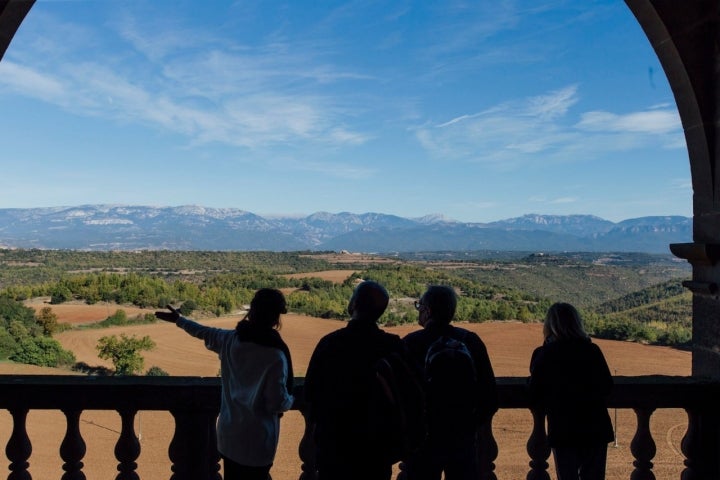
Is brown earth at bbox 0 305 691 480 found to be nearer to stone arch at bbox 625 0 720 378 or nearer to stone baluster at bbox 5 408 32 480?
stone baluster at bbox 5 408 32 480

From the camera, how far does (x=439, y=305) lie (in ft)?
7.84

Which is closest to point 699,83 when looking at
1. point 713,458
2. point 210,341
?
point 713,458

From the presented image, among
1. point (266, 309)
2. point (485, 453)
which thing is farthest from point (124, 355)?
point (266, 309)

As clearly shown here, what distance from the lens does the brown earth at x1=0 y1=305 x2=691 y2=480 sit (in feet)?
64.5

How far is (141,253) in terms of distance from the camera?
9906 centimetres

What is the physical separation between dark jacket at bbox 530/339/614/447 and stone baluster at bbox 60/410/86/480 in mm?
2274

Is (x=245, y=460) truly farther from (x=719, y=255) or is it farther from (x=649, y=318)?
(x=649, y=318)

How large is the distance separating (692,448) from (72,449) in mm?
3264

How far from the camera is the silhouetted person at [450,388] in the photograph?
2353 mm

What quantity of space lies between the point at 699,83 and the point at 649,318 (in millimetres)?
58540

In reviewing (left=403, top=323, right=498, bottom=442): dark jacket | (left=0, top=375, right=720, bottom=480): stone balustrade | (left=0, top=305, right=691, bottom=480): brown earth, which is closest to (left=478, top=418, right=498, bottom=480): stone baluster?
(left=0, top=375, right=720, bottom=480): stone balustrade

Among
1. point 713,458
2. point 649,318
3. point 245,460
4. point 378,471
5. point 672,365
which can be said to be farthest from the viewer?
point 649,318

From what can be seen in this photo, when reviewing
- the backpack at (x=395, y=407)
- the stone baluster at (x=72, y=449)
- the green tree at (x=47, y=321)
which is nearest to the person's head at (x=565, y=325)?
the backpack at (x=395, y=407)

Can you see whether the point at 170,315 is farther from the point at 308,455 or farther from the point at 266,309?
the point at 308,455
